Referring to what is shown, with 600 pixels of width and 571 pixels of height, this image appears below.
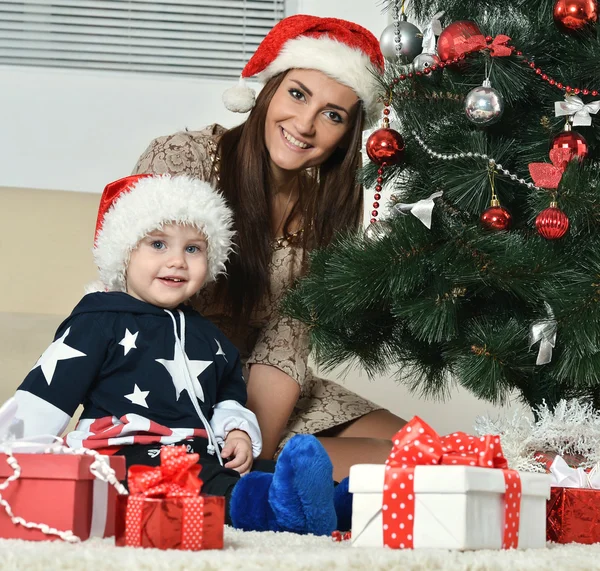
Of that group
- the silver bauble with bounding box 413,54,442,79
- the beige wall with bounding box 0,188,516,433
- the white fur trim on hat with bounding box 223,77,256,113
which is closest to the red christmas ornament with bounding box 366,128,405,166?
the silver bauble with bounding box 413,54,442,79

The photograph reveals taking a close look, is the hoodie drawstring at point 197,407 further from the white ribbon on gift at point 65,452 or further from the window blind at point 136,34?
the window blind at point 136,34

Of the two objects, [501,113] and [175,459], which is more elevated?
[501,113]

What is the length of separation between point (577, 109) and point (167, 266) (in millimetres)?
645

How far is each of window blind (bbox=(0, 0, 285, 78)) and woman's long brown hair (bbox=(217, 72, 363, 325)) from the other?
0.86m

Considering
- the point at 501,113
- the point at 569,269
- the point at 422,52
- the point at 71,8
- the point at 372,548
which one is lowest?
the point at 372,548

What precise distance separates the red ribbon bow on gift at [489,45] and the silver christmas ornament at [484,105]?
0.18 ft

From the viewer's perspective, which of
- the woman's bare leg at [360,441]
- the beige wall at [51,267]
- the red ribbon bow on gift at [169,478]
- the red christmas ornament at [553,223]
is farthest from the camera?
the beige wall at [51,267]

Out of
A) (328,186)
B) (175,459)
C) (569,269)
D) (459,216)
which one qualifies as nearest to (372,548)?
(175,459)

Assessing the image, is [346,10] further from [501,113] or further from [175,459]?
[175,459]

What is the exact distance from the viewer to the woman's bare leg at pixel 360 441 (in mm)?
1613

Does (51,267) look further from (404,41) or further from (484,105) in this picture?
(484,105)

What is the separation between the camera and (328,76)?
5.83 ft

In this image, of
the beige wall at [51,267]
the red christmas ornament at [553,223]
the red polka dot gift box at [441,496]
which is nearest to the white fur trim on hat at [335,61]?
the red christmas ornament at [553,223]

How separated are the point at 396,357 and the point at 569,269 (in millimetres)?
412
